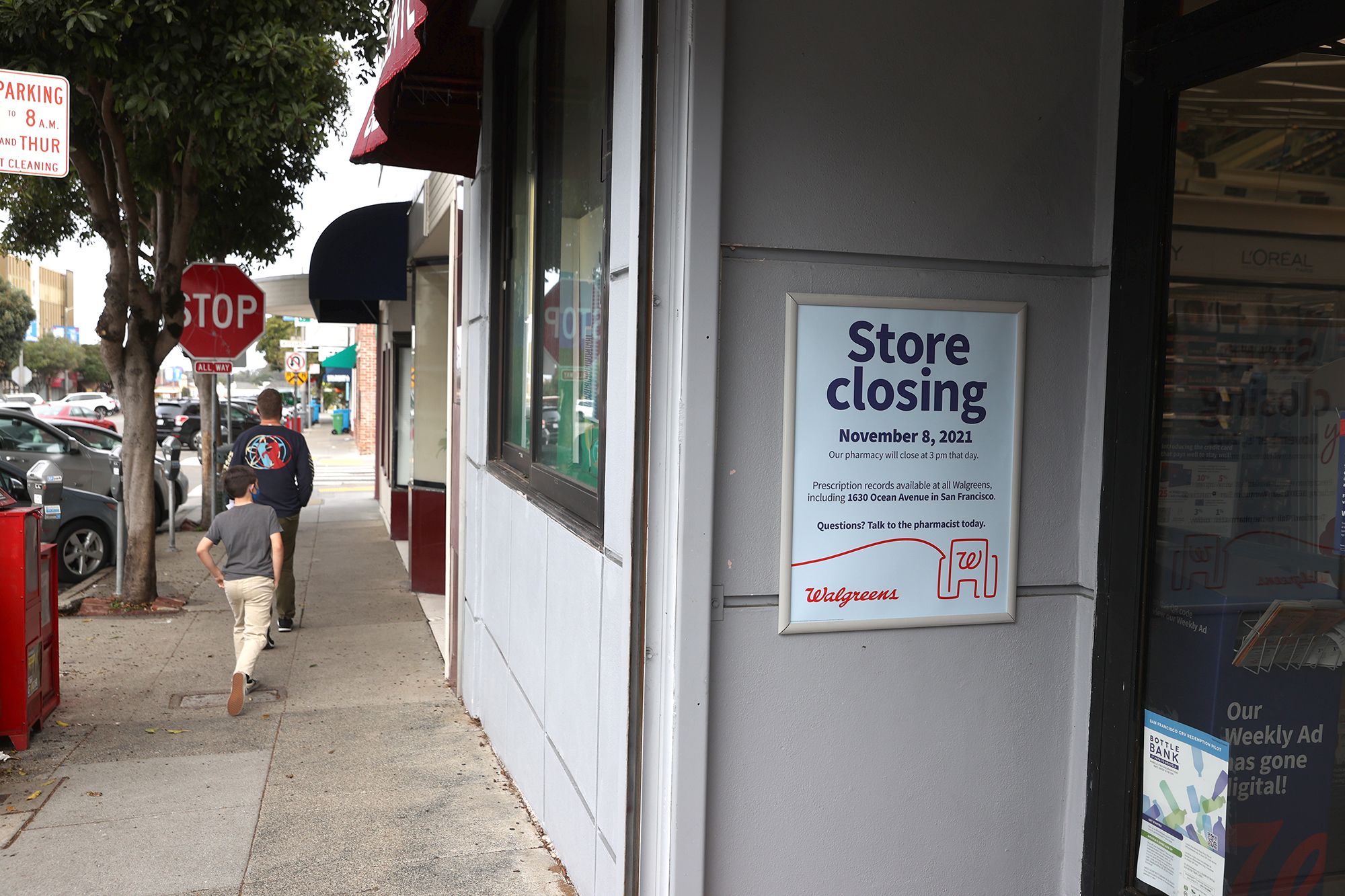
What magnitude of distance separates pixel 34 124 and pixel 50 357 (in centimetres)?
9725

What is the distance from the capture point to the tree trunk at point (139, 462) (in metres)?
9.90

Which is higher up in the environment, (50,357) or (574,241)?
(50,357)

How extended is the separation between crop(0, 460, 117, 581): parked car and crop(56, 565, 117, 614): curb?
3.4 inches

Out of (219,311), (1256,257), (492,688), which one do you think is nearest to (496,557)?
(492,688)

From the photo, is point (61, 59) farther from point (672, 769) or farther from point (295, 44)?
point (672, 769)

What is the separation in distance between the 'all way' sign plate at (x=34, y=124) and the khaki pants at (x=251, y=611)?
2.59 metres

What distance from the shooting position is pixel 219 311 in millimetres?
11781

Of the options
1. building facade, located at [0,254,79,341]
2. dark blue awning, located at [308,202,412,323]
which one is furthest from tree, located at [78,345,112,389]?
dark blue awning, located at [308,202,412,323]

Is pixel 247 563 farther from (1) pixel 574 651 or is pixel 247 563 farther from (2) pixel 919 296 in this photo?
(2) pixel 919 296

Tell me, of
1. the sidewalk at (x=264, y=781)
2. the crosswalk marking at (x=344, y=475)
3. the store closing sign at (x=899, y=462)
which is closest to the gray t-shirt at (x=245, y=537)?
the sidewalk at (x=264, y=781)

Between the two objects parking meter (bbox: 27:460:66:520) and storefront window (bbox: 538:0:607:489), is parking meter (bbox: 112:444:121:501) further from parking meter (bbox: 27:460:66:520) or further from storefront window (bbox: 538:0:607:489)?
storefront window (bbox: 538:0:607:489)

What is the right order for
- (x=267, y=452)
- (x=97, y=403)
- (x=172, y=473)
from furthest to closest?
(x=97, y=403), (x=172, y=473), (x=267, y=452)

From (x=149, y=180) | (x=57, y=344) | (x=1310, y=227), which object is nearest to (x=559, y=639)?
(x=1310, y=227)

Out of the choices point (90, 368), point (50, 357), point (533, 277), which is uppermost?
point (50, 357)
